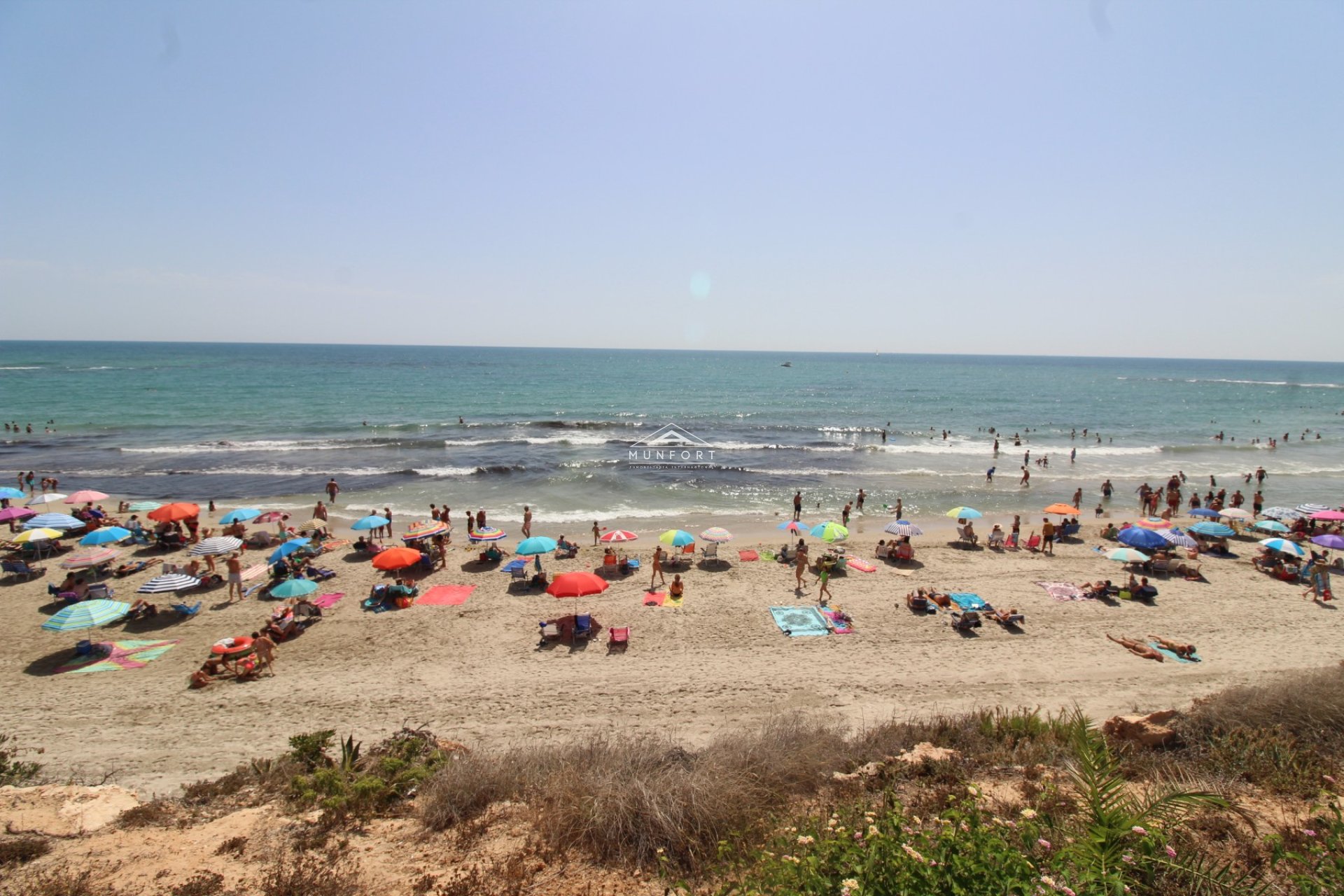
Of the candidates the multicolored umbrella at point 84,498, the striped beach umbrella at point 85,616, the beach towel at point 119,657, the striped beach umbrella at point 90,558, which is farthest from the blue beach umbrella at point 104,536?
the striped beach umbrella at point 85,616

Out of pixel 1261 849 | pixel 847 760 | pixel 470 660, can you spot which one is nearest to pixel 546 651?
pixel 470 660

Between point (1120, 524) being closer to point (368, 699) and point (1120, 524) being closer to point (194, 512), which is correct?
point (368, 699)

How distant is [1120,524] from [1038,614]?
11.5 metres

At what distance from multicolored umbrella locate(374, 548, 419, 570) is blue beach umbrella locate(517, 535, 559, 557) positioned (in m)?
2.75

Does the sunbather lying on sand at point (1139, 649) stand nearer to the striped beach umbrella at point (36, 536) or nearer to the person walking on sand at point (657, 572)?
the person walking on sand at point (657, 572)

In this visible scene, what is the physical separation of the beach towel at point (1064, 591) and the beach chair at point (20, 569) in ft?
92.8

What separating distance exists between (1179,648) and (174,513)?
2806cm

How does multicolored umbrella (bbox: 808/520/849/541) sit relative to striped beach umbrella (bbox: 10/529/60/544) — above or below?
above

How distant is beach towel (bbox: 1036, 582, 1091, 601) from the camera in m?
16.0

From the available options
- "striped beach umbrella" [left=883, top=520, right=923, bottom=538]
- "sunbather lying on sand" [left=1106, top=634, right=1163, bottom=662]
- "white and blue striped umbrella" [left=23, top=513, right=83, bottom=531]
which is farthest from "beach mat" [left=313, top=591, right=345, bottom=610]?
"sunbather lying on sand" [left=1106, top=634, right=1163, bottom=662]

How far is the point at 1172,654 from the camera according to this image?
12.8 m

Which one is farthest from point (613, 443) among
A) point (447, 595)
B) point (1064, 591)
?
point (1064, 591)

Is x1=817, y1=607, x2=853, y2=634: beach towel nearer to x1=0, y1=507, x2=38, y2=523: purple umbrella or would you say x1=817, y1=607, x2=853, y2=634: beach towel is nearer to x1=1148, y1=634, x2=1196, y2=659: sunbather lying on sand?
x1=1148, y1=634, x2=1196, y2=659: sunbather lying on sand

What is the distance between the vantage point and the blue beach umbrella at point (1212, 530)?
19219mm
